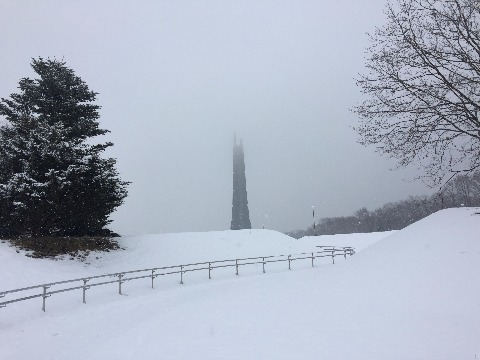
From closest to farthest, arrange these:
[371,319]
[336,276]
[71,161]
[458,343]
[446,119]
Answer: [458,343]
[371,319]
[446,119]
[336,276]
[71,161]

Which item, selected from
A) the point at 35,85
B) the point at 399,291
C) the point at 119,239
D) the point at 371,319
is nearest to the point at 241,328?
the point at 371,319

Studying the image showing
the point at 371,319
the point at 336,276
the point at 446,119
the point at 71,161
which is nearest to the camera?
the point at 371,319

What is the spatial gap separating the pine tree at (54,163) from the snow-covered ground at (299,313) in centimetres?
398

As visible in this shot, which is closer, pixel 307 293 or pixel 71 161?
pixel 307 293

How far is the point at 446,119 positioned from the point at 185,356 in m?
9.89

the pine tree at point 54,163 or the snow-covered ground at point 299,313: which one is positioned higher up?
the pine tree at point 54,163

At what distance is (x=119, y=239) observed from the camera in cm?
2539

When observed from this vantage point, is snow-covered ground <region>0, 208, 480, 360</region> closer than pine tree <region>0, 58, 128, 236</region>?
Yes

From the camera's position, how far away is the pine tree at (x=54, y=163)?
63.8 ft

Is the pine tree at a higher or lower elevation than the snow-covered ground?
higher

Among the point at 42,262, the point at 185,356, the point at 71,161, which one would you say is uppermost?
the point at 71,161

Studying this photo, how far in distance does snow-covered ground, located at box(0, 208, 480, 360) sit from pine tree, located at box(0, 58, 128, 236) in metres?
3.98

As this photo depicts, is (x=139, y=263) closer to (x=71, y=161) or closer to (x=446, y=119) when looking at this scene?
(x=71, y=161)

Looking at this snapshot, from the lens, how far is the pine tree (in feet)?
63.8
